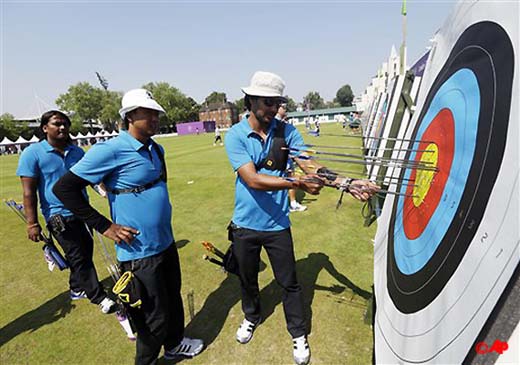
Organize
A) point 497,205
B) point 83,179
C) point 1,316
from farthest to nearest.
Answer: point 1,316 → point 83,179 → point 497,205

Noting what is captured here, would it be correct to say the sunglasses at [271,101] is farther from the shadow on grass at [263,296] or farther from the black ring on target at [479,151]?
the shadow on grass at [263,296]

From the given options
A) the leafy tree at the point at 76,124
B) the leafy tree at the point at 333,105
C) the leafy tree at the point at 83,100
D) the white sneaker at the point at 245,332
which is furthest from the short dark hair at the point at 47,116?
the leafy tree at the point at 333,105

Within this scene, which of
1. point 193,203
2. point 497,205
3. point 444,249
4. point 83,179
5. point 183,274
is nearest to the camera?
point 497,205

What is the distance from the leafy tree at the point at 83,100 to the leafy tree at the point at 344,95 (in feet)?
330

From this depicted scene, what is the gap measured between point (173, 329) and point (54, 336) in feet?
5.09

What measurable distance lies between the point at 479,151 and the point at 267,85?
1478mm

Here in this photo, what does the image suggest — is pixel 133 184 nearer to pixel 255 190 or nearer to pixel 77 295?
pixel 255 190

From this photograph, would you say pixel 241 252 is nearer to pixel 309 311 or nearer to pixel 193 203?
pixel 309 311

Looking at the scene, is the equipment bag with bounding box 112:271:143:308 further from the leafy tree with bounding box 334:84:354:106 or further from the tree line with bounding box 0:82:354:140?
the leafy tree with bounding box 334:84:354:106

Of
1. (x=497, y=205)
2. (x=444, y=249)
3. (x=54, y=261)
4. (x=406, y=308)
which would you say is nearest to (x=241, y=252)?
(x=406, y=308)

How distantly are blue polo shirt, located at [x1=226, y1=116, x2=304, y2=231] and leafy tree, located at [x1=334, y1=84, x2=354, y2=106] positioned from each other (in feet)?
457

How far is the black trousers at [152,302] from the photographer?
7.72ft

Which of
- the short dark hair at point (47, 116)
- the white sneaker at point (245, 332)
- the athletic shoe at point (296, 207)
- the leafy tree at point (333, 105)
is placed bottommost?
the white sneaker at point (245, 332)

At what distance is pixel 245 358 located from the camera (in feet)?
8.96
